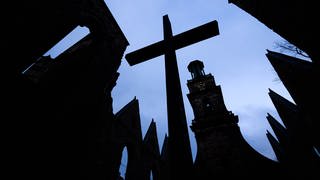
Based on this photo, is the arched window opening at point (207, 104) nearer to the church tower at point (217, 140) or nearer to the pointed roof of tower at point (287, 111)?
the church tower at point (217, 140)

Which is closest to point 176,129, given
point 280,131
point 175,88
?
point 175,88

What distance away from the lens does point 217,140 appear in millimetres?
15414

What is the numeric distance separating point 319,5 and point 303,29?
105cm

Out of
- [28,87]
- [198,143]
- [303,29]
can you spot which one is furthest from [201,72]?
[28,87]

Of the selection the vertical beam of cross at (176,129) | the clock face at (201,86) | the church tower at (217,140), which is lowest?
the vertical beam of cross at (176,129)

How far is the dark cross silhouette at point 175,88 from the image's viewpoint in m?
1.38

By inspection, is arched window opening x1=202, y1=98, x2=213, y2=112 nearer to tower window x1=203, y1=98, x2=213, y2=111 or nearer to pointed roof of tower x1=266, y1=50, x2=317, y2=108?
tower window x1=203, y1=98, x2=213, y2=111

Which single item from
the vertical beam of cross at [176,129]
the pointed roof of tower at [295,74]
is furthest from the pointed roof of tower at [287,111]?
the vertical beam of cross at [176,129]

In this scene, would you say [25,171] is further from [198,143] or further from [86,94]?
[198,143]

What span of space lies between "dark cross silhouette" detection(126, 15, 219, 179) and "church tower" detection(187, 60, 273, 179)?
13.5 m

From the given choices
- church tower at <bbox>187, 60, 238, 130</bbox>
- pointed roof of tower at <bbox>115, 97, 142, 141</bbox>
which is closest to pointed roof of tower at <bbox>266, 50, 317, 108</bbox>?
church tower at <bbox>187, 60, 238, 130</bbox>

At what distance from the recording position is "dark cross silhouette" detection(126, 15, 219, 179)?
1.38 metres

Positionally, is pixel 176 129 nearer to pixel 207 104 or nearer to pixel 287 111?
pixel 287 111

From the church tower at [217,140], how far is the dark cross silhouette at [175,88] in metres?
13.5
